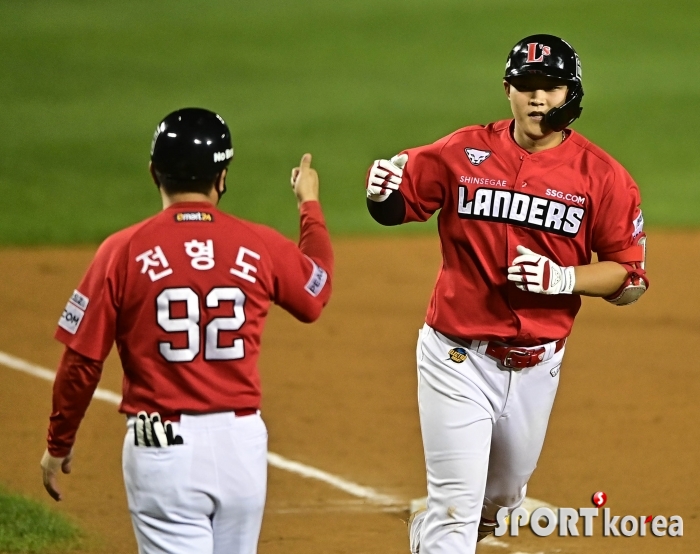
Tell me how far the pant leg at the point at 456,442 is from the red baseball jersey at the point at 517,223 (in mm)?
168

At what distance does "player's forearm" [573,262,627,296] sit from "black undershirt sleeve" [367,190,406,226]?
77 cm

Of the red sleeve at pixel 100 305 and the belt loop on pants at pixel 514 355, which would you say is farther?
the belt loop on pants at pixel 514 355

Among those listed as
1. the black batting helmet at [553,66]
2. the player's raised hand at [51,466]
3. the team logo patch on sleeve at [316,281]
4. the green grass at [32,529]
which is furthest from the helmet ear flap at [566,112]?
the green grass at [32,529]

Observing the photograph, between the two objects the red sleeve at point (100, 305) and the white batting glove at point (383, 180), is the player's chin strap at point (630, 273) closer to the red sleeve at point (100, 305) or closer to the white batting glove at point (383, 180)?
the white batting glove at point (383, 180)

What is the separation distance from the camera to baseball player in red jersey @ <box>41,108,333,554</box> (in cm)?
366

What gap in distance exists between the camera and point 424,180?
4.95 meters

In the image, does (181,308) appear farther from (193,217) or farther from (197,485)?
(197,485)

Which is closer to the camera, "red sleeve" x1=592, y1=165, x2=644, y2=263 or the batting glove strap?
the batting glove strap

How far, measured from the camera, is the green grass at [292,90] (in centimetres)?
1412

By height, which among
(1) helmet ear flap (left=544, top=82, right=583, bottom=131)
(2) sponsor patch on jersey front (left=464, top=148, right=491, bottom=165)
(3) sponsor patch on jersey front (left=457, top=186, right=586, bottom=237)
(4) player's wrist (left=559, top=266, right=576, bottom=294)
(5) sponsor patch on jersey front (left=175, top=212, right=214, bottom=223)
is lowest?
(4) player's wrist (left=559, top=266, right=576, bottom=294)

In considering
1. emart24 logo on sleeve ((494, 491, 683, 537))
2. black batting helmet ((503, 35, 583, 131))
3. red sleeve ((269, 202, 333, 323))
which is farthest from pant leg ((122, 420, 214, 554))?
emart24 logo on sleeve ((494, 491, 683, 537))

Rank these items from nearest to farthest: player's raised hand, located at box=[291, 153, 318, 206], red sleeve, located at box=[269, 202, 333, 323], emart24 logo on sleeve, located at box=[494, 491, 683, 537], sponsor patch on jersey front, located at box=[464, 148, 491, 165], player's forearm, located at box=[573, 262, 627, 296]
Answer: red sleeve, located at box=[269, 202, 333, 323], player's raised hand, located at box=[291, 153, 318, 206], player's forearm, located at box=[573, 262, 627, 296], sponsor patch on jersey front, located at box=[464, 148, 491, 165], emart24 logo on sleeve, located at box=[494, 491, 683, 537]

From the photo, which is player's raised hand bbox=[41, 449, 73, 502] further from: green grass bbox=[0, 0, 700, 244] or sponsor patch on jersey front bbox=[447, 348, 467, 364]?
green grass bbox=[0, 0, 700, 244]

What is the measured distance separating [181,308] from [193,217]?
301mm
